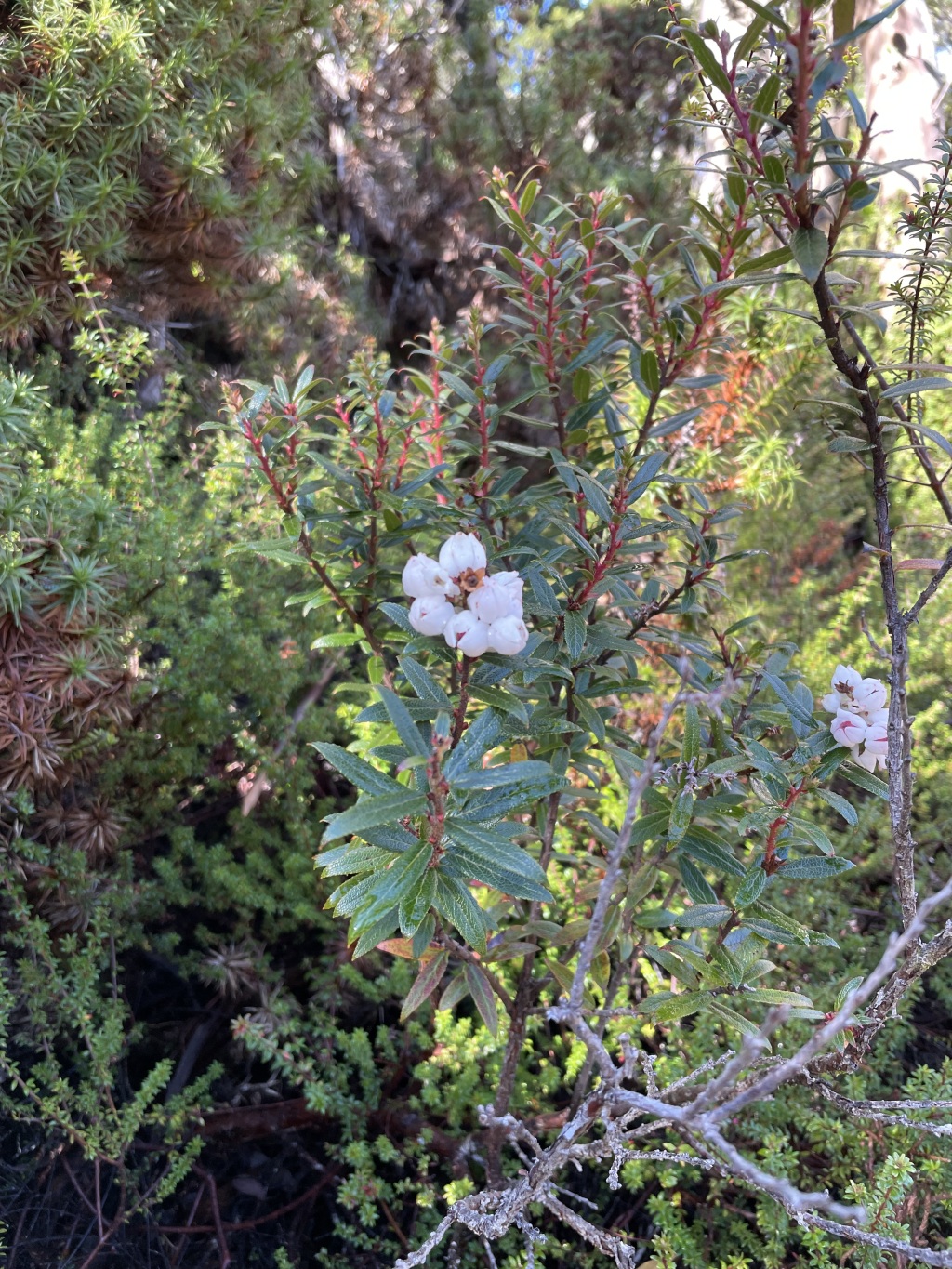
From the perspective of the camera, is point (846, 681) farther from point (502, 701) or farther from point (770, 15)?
point (770, 15)

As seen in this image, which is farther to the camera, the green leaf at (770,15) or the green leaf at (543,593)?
the green leaf at (543,593)

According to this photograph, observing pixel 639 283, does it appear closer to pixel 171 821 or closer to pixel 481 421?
pixel 481 421

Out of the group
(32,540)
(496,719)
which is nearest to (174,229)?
(32,540)

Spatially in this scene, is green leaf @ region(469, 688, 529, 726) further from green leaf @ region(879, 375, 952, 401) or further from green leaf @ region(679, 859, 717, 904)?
green leaf @ region(879, 375, 952, 401)

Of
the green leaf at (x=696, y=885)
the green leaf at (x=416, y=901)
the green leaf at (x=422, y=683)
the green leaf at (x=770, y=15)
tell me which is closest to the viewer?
the green leaf at (x=770, y=15)

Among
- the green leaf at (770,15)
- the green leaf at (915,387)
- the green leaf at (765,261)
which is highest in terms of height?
the green leaf at (770,15)

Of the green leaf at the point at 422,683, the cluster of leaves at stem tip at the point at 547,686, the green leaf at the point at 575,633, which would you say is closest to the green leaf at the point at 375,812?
the cluster of leaves at stem tip at the point at 547,686

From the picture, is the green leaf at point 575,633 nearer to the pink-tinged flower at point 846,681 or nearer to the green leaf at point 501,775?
the green leaf at point 501,775

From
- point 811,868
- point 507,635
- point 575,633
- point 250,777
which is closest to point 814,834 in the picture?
point 811,868
